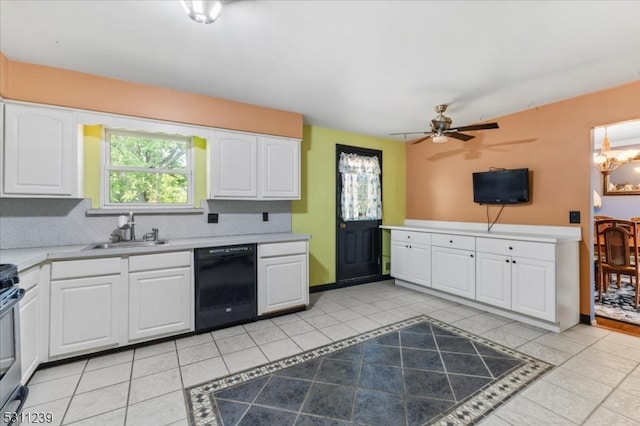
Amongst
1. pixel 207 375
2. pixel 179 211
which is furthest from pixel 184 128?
pixel 207 375

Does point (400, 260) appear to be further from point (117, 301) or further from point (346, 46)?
point (117, 301)

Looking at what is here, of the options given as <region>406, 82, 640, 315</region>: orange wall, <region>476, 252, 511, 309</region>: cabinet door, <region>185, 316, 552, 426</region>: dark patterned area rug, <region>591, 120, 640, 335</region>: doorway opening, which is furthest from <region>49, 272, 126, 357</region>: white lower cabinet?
<region>591, 120, 640, 335</region>: doorway opening

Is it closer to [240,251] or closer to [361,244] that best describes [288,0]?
[240,251]

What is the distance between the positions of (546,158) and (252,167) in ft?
11.4

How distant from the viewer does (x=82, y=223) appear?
9.34 ft

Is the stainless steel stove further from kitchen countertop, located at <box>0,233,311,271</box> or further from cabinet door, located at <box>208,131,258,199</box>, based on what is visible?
cabinet door, located at <box>208,131,258,199</box>

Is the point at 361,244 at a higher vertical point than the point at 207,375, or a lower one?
higher

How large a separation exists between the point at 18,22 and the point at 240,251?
7.75 ft

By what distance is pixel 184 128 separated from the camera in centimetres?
313

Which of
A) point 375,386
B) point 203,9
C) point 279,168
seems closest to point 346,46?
point 203,9

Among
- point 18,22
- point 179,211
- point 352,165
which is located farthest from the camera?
point 352,165

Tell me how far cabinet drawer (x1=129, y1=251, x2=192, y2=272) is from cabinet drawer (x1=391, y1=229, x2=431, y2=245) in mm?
3084

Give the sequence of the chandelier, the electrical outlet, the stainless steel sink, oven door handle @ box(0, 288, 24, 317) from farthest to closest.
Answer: the chandelier, the electrical outlet, the stainless steel sink, oven door handle @ box(0, 288, 24, 317)

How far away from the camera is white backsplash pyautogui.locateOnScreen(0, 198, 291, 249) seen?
2604mm
